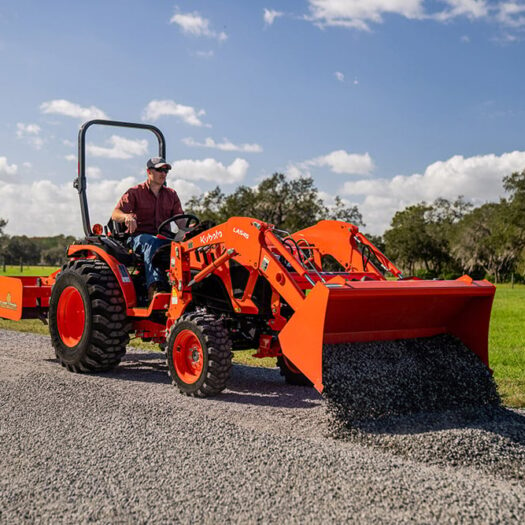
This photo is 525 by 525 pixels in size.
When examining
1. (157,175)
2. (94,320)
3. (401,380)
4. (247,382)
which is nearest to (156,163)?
(157,175)

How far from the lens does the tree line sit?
43656mm

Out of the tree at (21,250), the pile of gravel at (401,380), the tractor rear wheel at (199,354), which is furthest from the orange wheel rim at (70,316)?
the tree at (21,250)

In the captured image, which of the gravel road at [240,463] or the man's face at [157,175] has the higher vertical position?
the man's face at [157,175]

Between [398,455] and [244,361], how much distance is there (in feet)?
14.1

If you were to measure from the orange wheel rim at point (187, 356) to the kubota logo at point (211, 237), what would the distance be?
2.80 ft

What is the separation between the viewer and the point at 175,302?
628 centimetres

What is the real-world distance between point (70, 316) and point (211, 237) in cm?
241

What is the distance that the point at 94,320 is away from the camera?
6.71 metres

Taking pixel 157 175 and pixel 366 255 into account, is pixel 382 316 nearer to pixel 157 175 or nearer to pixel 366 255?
pixel 366 255

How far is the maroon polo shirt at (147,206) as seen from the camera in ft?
23.7

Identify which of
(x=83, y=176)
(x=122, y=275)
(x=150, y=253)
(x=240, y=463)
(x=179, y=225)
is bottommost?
(x=240, y=463)

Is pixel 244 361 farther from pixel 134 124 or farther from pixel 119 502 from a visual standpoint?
pixel 119 502

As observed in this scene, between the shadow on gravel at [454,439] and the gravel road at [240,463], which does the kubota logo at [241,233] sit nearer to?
the gravel road at [240,463]

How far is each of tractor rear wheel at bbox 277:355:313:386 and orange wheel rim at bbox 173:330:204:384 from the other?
41.2 inches
